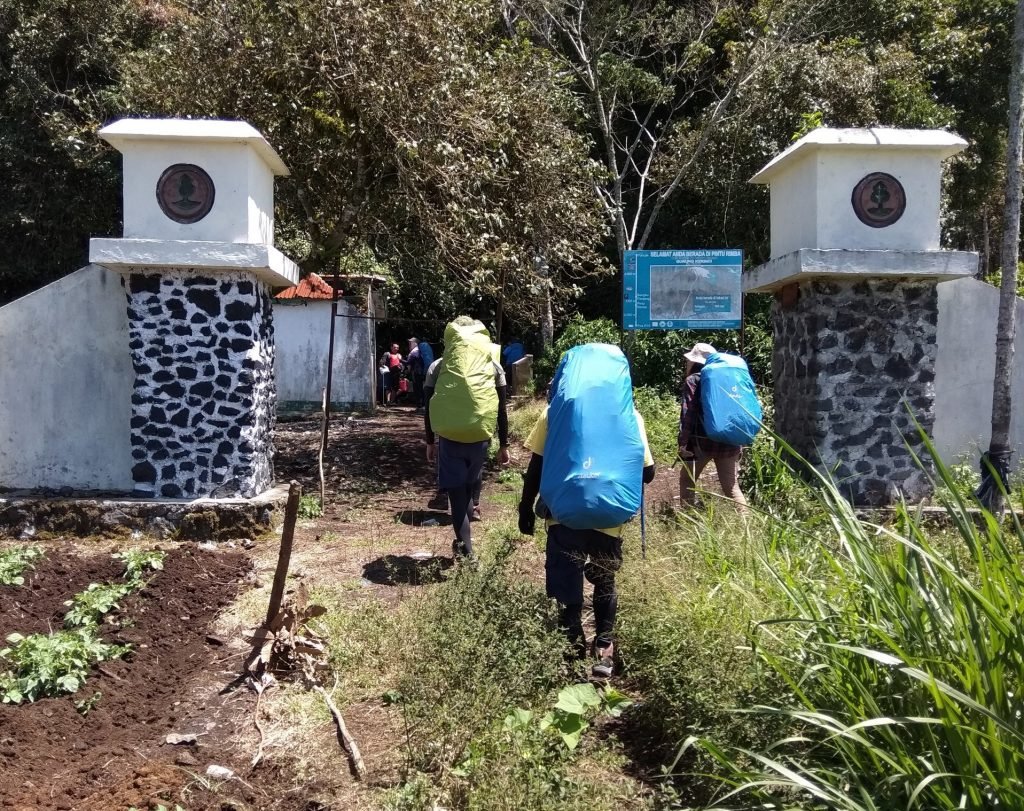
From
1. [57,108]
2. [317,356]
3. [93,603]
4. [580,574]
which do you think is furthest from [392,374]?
[580,574]

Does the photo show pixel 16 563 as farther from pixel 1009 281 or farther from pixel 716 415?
pixel 1009 281

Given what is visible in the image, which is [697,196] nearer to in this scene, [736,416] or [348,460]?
[348,460]

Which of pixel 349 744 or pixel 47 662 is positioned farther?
pixel 47 662

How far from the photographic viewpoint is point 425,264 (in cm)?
1391

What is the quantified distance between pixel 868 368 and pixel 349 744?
572 cm

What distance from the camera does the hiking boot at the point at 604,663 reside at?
14.7ft

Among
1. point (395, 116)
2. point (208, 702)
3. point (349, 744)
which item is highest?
point (395, 116)

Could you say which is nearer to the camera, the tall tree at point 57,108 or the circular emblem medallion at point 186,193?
the circular emblem medallion at point 186,193

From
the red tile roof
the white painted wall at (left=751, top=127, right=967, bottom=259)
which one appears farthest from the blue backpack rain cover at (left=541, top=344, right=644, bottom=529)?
the red tile roof

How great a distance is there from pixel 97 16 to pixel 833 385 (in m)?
14.4

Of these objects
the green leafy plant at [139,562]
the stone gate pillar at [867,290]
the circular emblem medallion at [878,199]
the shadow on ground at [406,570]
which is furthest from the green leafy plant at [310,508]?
the circular emblem medallion at [878,199]

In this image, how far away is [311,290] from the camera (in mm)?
18359

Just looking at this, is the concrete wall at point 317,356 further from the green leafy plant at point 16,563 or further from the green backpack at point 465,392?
the green backpack at point 465,392

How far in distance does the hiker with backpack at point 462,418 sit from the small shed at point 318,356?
40.0 ft
